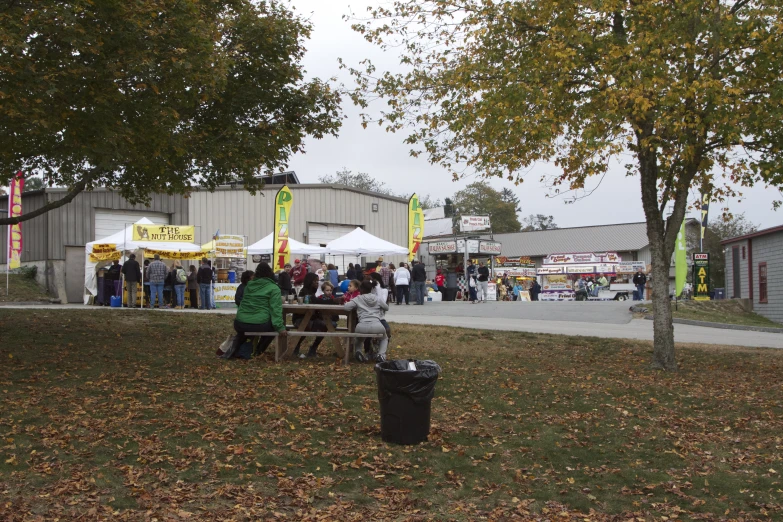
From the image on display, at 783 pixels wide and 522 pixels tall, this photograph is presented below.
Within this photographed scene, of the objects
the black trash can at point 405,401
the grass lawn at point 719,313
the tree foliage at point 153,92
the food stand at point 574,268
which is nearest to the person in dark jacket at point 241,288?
the tree foliage at point 153,92

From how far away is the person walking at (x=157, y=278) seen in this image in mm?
22797

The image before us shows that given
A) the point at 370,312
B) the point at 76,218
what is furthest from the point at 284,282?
the point at 76,218

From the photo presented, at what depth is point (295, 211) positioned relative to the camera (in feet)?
120

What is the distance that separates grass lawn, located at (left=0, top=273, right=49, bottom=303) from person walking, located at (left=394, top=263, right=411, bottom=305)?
42.1ft

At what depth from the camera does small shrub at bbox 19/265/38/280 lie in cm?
3031

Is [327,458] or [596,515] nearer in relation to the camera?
[596,515]

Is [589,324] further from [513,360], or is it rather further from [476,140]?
[476,140]

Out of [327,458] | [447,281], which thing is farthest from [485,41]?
[447,281]

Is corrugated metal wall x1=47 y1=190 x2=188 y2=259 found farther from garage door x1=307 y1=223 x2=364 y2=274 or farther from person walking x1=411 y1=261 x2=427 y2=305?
person walking x1=411 y1=261 x2=427 y2=305

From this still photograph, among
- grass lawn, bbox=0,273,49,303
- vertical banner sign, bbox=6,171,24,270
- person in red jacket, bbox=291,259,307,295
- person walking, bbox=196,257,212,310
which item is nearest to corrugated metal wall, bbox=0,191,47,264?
grass lawn, bbox=0,273,49,303

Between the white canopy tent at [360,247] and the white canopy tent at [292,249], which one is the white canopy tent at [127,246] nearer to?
the white canopy tent at [292,249]

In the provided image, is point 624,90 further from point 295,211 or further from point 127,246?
point 295,211

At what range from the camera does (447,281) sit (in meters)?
33.4

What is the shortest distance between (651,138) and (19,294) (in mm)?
24292
